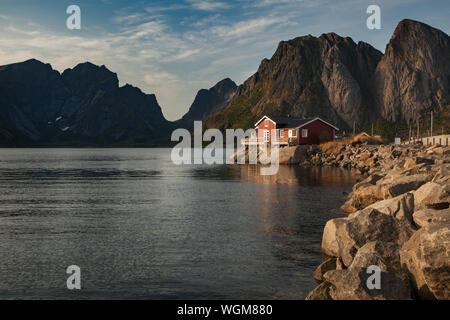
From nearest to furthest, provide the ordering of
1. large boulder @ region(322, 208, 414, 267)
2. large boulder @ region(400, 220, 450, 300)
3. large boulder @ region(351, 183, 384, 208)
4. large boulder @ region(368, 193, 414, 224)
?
large boulder @ region(400, 220, 450, 300) < large boulder @ region(322, 208, 414, 267) < large boulder @ region(368, 193, 414, 224) < large boulder @ region(351, 183, 384, 208)

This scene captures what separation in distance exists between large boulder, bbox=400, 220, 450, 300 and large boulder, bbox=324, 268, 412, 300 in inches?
20.7

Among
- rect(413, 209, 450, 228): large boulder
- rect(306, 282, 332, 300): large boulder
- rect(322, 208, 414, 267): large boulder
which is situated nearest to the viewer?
rect(306, 282, 332, 300): large boulder

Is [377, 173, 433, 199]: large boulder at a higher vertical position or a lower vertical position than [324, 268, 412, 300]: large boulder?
higher

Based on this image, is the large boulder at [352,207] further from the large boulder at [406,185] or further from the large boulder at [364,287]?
the large boulder at [364,287]

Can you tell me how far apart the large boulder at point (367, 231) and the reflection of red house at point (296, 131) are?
251 ft

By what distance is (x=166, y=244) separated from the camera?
23531 millimetres

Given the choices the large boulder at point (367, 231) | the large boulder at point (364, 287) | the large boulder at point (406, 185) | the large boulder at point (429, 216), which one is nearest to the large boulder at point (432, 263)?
the large boulder at point (364, 287)

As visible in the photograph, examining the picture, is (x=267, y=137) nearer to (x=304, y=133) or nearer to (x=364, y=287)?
(x=304, y=133)

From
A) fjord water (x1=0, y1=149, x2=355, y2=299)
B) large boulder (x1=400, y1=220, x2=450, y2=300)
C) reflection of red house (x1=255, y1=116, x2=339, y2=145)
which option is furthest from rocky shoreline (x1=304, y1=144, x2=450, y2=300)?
reflection of red house (x1=255, y1=116, x2=339, y2=145)

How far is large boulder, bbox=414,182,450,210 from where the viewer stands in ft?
60.1

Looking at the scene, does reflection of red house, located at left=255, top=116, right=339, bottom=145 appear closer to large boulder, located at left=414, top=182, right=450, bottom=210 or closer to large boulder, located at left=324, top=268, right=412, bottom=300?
large boulder, located at left=414, top=182, right=450, bottom=210

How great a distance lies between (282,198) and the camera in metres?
41.0

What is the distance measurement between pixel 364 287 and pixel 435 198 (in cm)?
727

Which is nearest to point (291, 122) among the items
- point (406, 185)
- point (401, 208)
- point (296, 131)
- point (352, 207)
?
point (296, 131)
